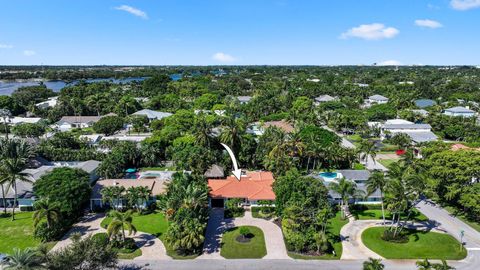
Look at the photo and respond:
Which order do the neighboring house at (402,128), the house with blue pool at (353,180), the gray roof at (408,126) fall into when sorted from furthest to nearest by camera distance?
1. the gray roof at (408,126)
2. the neighboring house at (402,128)
3. the house with blue pool at (353,180)

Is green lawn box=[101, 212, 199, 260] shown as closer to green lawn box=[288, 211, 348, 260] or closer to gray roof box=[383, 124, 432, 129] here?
green lawn box=[288, 211, 348, 260]

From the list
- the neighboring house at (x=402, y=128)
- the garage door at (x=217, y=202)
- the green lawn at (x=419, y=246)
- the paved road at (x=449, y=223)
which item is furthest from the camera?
the neighboring house at (x=402, y=128)

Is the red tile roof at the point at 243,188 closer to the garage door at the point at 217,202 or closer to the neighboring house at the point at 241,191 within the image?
the neighboring house at the point at 241,191

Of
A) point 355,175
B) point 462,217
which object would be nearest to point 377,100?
point 355,175

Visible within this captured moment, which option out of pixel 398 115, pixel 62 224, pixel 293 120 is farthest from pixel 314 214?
pixel 398 115

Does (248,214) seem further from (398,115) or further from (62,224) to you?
(398,115)

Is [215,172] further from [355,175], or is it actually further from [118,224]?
[355,175]

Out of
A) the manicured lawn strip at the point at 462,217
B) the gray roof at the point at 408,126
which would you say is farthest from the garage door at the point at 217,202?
the gray roof at the point at 408,126

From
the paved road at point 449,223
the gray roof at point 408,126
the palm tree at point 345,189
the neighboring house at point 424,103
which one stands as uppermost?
the neighboring house at point 424,103
